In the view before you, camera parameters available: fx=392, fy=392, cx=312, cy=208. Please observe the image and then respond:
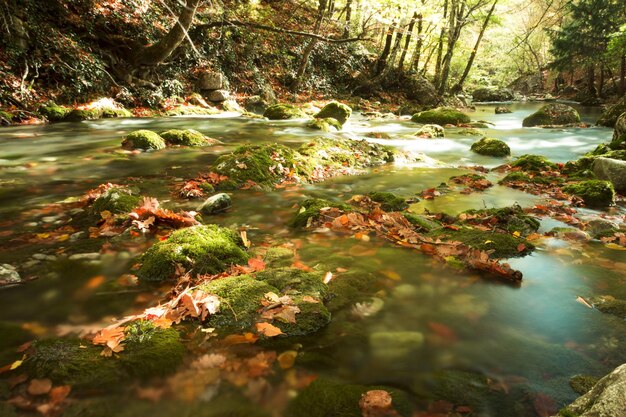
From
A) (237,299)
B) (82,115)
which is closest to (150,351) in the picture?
(237,299)

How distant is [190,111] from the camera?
15.5m

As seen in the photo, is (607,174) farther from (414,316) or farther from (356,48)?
(356,48)

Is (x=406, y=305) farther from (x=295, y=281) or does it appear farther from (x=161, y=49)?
(x=161, y=49)

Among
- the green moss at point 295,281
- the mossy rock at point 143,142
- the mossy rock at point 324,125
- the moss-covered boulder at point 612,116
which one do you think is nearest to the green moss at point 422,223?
the green moss at point 295,281

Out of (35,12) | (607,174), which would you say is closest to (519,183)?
(607,174)

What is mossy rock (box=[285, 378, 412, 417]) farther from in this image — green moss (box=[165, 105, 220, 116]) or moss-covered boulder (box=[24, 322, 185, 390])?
green moss (box=[165, 105, 220, 116])

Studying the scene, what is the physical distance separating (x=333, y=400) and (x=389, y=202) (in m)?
3.56

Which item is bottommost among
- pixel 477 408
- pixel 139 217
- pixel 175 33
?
pixel 477 408

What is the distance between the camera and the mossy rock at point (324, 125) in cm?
1275

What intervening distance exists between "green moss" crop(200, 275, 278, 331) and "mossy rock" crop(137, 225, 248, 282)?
1.09 feet

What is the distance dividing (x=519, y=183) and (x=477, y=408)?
19.8 ft

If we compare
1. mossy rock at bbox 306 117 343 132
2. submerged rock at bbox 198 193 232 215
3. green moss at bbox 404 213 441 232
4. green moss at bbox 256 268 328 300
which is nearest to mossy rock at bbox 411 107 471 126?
mossy rock at bbox 306 117 343 132

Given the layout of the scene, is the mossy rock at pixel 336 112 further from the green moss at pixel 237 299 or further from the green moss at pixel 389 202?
the green moss at pixel 237 299

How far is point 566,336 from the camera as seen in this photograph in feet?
8.59
